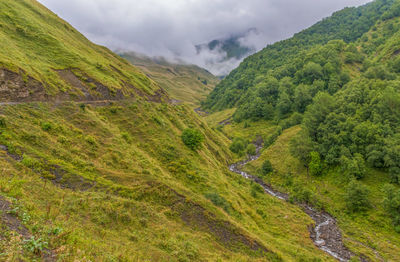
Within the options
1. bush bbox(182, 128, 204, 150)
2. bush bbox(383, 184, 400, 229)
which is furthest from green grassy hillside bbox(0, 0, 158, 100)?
bush bbox(383, 184, 400, 229)

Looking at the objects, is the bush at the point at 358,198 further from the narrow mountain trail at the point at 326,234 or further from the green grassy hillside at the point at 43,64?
the green grassy hillside at the point at 43,64

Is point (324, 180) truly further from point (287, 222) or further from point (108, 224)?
point (108, 224)

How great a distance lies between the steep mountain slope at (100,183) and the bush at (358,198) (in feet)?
46.2

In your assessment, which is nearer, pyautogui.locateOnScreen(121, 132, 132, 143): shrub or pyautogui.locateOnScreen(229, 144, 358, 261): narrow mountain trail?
pyautogui.locateOnScreen(229, 144, 358, 261): narrow mountain trail

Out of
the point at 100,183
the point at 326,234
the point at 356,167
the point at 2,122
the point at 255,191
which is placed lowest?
the point at 326,234

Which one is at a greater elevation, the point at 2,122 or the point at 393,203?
the point at 393,203

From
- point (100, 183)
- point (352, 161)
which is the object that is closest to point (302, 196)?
point (352, 161)

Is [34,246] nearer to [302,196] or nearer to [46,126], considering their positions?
[46,126]

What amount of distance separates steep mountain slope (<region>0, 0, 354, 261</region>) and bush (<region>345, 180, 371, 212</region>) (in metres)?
14.1

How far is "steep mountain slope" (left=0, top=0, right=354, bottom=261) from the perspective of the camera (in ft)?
49.3

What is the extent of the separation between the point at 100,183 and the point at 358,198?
62.3 meters

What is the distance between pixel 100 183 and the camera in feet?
88.2

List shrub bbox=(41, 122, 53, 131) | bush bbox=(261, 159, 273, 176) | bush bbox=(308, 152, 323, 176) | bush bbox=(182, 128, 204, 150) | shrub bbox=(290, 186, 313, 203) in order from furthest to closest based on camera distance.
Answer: bush bbox=(261, 159, 273, 176)
bush bbox=(308, 152, 323, 176)
shrub bbox=(290, 186, 313, 203)
bush bbox=(182, 128, 204, 150)
shrub bbox=(41, 122, 53, 131)

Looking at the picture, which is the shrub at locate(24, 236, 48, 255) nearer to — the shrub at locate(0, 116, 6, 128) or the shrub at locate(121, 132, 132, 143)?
the shrub at locate(0, 116, 6, 128)
